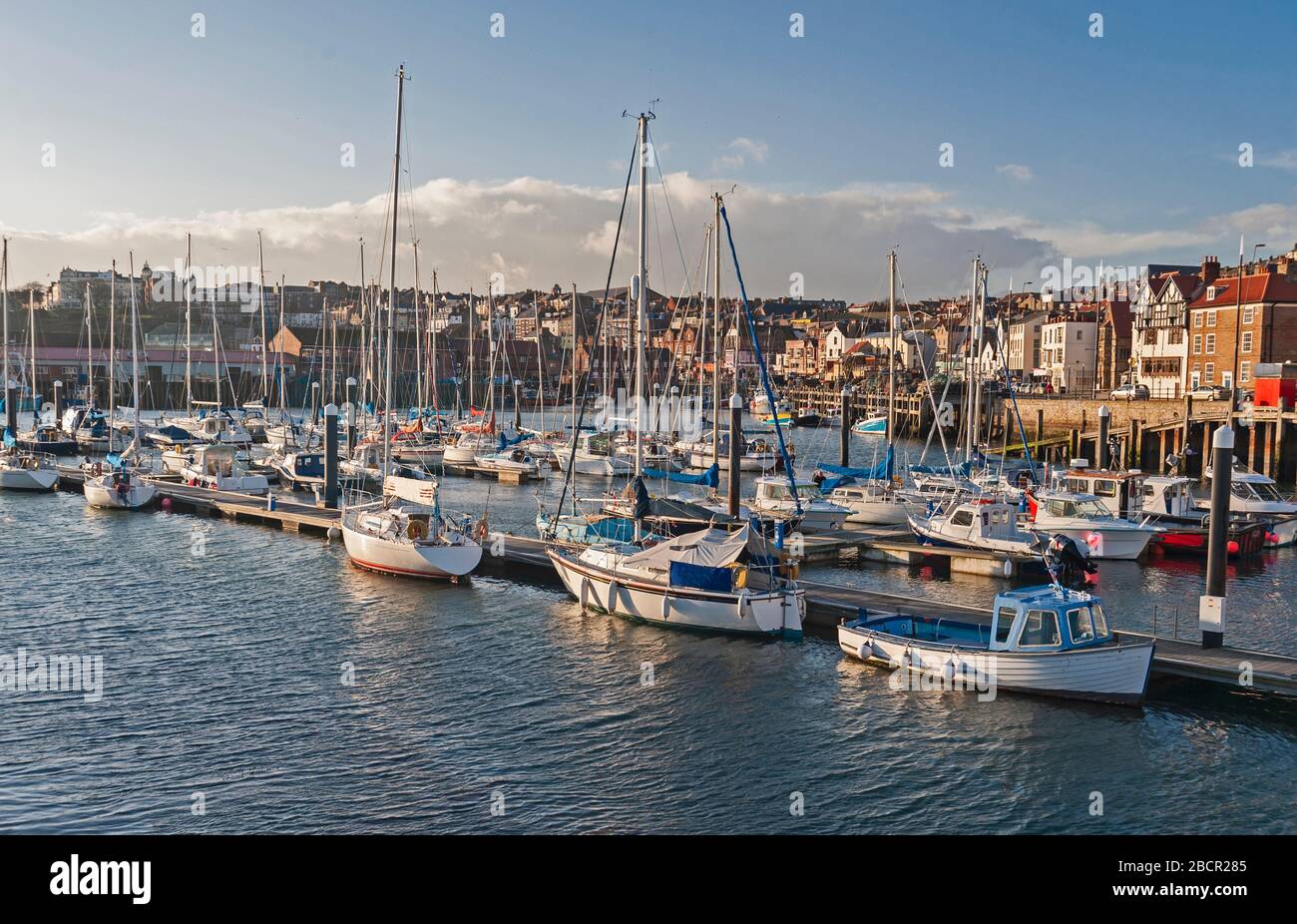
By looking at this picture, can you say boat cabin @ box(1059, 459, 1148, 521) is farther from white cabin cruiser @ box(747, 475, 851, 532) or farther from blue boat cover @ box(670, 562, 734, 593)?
blue boat cover @ box(670, 562, 734, 593)

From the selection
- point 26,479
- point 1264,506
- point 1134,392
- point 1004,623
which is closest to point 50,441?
point 26,479

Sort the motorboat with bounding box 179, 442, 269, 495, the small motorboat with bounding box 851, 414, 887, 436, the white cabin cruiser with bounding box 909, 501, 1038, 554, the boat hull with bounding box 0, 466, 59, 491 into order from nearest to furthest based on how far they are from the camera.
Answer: the white cabin cruiser with bounding box 909, 501, 1038, 554 → the motorboat with bounding box 179, 442, 269, 495 → the boat hull with bounding box 0, 466, 59, 491 → the small motorboat with bounding box 851, 414, 887, 436

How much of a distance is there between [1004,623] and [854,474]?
3018 cm

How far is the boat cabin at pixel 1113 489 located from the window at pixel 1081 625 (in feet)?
60.1

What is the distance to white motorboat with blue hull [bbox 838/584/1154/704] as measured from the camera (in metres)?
20.3

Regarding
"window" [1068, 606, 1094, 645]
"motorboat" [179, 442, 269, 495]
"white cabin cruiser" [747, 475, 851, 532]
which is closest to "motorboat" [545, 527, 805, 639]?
"window" [1068, 606, 1094, 645]

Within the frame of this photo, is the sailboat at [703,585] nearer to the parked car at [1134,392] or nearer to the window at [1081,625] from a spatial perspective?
the window at [1081,625]

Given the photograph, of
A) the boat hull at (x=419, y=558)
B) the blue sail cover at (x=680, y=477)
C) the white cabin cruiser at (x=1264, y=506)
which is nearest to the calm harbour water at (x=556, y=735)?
the boat hull at (x=419, y=558)

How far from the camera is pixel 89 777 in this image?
17594mm

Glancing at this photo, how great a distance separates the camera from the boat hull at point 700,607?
25062 mm

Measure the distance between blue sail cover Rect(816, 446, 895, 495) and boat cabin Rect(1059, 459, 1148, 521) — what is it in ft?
21.6
